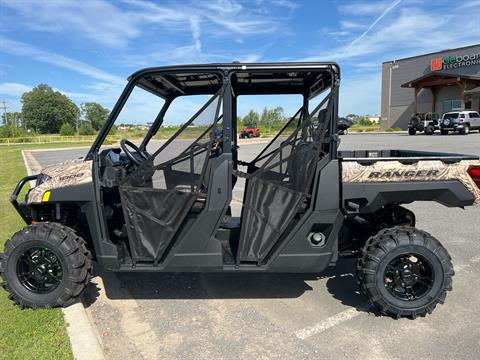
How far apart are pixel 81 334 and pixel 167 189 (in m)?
1.26

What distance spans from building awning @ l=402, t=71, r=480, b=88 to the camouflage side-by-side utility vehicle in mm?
39326

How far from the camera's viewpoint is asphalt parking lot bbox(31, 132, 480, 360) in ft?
9.14

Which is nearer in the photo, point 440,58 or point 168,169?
point 168,169

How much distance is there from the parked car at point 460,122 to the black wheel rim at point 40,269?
31671 millimetres

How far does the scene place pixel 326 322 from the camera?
3180 mm

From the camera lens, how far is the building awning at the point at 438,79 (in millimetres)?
36281

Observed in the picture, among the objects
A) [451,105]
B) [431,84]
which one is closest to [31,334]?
[431,84]

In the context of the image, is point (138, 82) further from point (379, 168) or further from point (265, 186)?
point (379, 168)

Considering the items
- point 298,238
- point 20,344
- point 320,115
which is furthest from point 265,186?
point 20,344

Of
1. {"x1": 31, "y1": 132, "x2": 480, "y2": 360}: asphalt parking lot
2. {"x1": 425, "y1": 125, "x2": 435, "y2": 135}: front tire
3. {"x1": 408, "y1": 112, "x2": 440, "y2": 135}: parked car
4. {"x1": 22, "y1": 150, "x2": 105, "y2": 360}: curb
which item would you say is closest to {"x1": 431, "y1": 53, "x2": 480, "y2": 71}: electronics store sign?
{"x1": 408, "y1": 112, "x2": 440, "y2": 135}: parked car

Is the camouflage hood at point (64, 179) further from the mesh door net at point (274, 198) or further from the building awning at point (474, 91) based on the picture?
the building awning at point (474, 91)

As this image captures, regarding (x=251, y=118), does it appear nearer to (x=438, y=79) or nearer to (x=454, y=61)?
(x=438, y=79)

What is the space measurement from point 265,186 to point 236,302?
1175 millimetres

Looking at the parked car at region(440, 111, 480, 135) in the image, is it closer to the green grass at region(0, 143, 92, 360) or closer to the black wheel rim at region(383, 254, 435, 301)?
the black wheel rim at region(383, 254, 435, 301)
